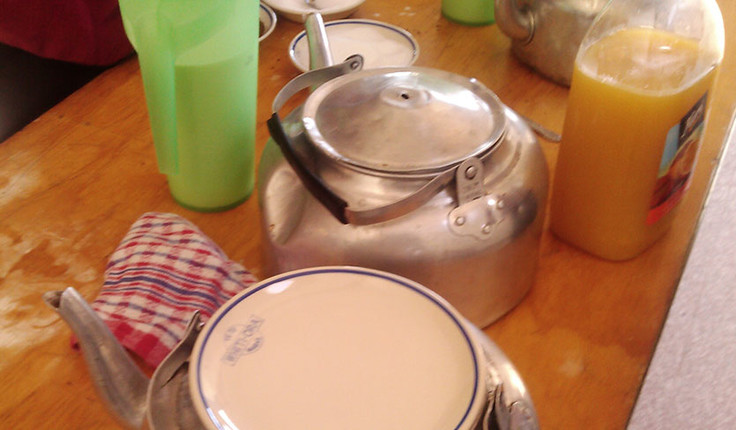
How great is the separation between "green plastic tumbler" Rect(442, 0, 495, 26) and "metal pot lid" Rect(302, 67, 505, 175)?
0.49m

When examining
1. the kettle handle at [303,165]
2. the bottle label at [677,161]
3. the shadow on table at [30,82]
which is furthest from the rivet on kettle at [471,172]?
the shadow on table at [30,82]

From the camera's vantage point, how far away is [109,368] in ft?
1.55

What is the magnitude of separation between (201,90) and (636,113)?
1.39 ft

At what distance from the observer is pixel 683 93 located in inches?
24.9

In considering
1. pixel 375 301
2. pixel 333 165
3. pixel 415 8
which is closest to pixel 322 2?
pixel 415 8

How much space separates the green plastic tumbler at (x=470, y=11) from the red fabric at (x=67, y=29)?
52cm

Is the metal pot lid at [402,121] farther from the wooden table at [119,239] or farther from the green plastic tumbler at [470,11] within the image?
the green plastic tumbler at [470,11]

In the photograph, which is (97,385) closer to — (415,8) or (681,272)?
(681,272)

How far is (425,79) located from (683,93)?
0.24 meters

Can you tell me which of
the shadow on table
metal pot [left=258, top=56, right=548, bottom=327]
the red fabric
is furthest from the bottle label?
the shadow on table

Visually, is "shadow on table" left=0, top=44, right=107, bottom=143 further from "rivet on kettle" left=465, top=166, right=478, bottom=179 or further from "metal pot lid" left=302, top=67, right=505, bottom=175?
"rivet on kettle" left=465, top=166, right=478, bottom=179

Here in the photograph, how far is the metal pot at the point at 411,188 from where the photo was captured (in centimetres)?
57

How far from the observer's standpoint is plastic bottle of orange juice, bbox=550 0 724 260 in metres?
0.64

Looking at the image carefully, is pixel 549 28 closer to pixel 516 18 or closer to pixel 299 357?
pixel 516 18
